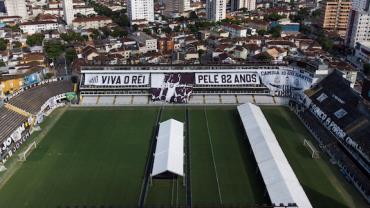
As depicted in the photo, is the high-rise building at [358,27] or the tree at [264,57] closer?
the tree at [264,57]

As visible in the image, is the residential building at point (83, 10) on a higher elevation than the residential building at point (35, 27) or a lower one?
higher

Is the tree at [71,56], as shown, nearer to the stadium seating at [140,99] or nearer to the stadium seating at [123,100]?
the stadium seating at [123,100]

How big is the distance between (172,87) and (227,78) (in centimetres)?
719

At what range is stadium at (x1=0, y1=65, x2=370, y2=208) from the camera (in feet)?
84.2

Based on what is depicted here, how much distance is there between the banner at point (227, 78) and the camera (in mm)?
43994

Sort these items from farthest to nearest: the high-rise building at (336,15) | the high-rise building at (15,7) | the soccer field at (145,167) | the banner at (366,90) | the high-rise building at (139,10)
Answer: the high-rise building at (15,7)
the high-rise building at (139,10)
the high-rise building at (336,15)
the banner at (366,90)
the soccer field at (145,167)

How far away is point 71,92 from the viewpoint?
4403 centimetres

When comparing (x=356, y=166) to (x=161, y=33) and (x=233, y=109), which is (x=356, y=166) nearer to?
(x=233, y=109)

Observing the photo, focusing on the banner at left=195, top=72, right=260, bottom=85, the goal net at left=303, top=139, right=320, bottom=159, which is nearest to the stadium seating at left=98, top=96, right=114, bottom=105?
the banner at left=195, top=72, right=260, bottom=85

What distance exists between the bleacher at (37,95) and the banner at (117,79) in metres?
3.31

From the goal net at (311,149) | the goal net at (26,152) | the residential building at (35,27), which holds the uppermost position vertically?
the residential building at (35,27)

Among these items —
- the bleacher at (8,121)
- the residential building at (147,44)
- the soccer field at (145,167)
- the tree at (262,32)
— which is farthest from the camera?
the tree at (262,32)

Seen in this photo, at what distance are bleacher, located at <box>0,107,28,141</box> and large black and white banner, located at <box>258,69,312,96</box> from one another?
94.6 feet

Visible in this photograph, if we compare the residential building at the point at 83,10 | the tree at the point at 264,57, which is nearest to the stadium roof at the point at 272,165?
the tree at the point at 264,57
